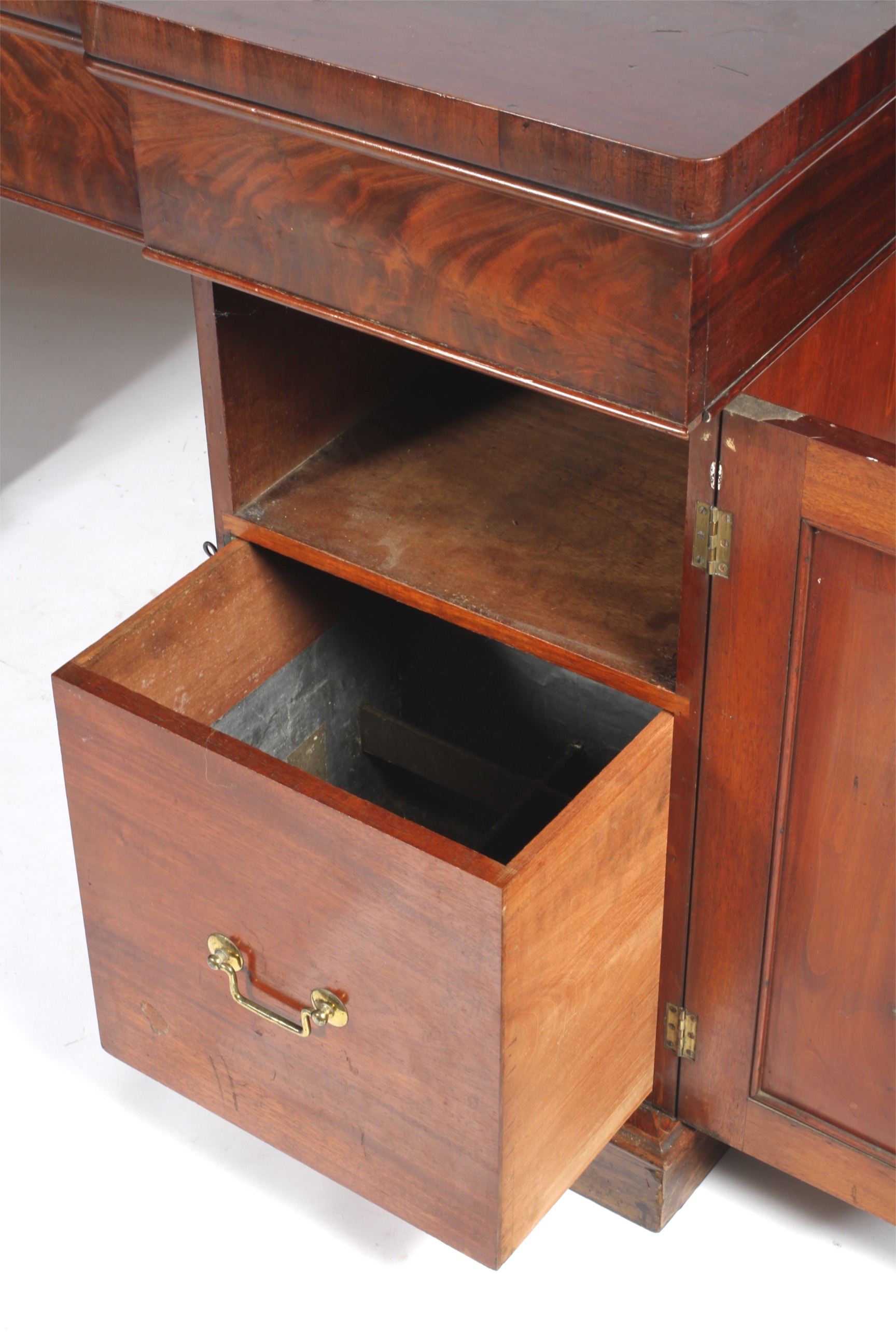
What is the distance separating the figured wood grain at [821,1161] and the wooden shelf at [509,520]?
36cm

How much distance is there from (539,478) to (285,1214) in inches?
25.8

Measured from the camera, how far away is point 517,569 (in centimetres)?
129

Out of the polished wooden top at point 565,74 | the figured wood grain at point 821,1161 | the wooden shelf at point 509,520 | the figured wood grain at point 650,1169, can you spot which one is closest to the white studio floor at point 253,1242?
the figured wood grain at point 650,1169

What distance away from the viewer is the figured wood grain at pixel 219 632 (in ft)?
4.13

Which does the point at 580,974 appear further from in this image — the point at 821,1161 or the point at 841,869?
the point at 821,1161

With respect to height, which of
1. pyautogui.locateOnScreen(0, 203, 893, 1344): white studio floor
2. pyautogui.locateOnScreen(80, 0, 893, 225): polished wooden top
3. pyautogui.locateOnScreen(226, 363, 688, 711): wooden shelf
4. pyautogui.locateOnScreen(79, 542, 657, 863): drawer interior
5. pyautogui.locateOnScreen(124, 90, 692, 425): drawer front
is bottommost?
pyautogui.locateOnScreen(0, 203, 893, 1344): white studio floor

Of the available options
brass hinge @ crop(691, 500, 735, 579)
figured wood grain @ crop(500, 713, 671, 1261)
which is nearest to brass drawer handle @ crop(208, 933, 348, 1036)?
figured wood grain @ crop(500, 713, 671, 1261)

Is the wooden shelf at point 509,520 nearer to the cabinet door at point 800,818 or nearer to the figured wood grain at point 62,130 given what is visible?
the cabinet door at point 800,818

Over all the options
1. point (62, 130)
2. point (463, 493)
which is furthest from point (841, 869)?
point (62, 130)

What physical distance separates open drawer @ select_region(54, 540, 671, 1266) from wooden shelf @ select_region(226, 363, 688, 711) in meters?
0.07

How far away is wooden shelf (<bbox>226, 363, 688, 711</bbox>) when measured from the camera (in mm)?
1232

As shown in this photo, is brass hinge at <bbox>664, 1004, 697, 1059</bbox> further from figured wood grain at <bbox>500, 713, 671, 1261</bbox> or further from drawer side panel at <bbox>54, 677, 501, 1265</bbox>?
drawer side panel at <bbox>54, 677, 501, 1265</bbox>

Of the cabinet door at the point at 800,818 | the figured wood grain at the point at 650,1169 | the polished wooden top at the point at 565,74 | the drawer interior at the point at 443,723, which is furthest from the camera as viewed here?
the drawer interior at the point at 443,723

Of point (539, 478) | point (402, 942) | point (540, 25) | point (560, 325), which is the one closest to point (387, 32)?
point (540, 25)
